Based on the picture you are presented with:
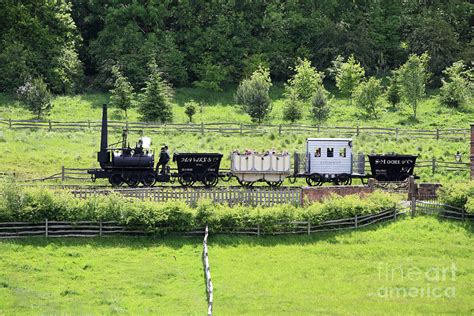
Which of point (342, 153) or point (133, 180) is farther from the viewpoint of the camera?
point (342, 153)

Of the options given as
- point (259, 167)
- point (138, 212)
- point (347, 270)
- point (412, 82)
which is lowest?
point (347, 270)

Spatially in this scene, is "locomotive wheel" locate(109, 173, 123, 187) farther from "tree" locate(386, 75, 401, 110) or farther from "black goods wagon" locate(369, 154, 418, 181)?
"tree" locate(386, 75, 401, 110)

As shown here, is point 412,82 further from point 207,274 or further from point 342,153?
point 207,274

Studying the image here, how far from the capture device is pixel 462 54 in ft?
298

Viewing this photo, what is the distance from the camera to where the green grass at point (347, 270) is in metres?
33.1

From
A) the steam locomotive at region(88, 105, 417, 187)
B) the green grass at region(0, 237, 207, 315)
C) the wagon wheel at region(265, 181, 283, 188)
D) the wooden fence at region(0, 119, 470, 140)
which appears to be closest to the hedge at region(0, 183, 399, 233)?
the green grass at region(0, 237, 207, 315)

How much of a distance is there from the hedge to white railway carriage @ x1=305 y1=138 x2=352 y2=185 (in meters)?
9.87

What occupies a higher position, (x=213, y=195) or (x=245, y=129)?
(x=245, y=129)

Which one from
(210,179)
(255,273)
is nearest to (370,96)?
(210,179)

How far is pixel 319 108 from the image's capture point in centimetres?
7200

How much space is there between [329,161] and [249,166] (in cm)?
464

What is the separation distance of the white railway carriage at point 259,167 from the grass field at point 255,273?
8.88 metres

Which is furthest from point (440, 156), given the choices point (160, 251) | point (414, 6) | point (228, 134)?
point (414, 6)

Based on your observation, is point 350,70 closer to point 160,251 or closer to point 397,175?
point 397,175
